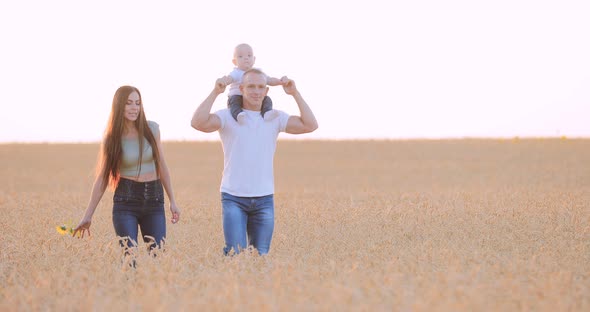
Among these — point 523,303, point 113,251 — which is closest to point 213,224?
point 113,251

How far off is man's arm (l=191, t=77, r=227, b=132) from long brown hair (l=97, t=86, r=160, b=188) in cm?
50

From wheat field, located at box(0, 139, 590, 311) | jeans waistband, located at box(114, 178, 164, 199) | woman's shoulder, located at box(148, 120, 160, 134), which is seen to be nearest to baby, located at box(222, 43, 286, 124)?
woman's shoulder, located at box(148, 120, 160, 134)

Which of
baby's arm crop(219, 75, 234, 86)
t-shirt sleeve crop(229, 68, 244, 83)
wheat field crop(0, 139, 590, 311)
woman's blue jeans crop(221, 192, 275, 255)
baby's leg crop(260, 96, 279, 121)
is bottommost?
wheat field crop(0, 139, 590, 311)

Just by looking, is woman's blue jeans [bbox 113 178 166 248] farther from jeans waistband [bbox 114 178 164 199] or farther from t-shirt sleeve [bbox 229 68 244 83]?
t-shirt sleeve [bbox 229 68 244 83]

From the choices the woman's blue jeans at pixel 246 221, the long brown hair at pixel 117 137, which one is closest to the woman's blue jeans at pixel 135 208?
the long brown hair at pixel 117 137

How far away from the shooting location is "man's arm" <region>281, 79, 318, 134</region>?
21.7 ft

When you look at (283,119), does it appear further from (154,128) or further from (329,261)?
(329,261)

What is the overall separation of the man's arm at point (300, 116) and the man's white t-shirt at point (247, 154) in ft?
0.94

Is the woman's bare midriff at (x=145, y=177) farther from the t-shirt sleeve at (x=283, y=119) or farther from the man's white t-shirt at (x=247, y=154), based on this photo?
the t-shirt sleeve at (x=283, y=119)

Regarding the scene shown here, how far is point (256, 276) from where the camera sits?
5094 mm

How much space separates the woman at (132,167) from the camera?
21.4ft

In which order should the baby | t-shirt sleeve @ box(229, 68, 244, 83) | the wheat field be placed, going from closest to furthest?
1. the wheat field
2. the baby
3. t-shirt sleeve @ box(229, 68, 244, 83)

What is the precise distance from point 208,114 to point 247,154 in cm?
45

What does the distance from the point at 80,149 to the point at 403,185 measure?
21.7 metres
